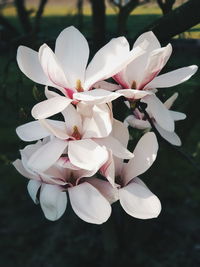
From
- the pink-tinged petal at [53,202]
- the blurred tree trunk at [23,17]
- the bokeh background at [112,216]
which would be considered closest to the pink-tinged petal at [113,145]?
the pink-tinged petal at [53,202]

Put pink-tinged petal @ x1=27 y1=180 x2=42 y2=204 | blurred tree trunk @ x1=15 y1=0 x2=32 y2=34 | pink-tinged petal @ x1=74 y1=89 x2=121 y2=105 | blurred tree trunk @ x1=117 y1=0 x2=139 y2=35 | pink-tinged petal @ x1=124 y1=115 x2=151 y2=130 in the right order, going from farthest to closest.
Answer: blurred tree trunk @ x1=15 y1=0 x2=32 y2=34, blurred tree trunk @ x1=117 y1=0 x2=139 y2=35, pink-tinged petal @ x1=124 y1=115 x2=151 y2=130, pink-tinged petal @ x1=27 y1=180 x2=42 y2=204, pink-tinged petal @ x1=74 y1=89 x2=121 y2=105

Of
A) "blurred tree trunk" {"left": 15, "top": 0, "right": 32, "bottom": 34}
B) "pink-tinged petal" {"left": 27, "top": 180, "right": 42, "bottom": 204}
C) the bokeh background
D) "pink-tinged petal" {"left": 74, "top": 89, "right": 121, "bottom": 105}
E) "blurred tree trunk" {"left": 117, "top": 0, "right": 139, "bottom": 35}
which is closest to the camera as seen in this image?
"pink-tinged petal" {"left": 74, "top": 89, "right": 121, "bottom": 105}

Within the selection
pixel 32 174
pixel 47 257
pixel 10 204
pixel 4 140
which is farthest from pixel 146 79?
pixel 4 140

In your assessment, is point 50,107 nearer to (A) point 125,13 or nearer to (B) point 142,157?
(B) point 142,157

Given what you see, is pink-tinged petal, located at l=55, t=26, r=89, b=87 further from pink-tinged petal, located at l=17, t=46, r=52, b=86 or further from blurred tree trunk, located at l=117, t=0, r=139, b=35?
blurred tree trunk, located at l=117, t=0, r=139, b=35

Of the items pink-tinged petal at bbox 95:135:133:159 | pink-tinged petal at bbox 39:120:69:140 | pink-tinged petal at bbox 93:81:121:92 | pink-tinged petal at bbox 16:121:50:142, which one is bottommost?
pink-tinged petal at bbox 95:135:133:159

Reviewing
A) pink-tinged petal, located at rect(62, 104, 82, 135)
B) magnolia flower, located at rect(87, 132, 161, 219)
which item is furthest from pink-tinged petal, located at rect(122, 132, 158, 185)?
pink-tinged petal, located at rect(62, 104, 82, 135)

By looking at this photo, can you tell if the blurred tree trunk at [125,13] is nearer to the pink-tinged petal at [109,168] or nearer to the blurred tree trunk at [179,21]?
the blurred tree trunk at [179,21]
